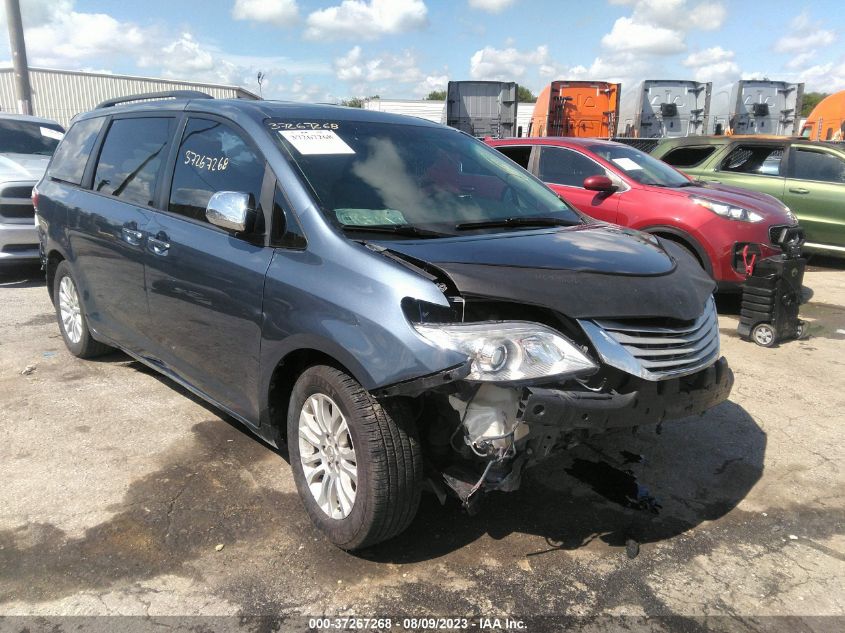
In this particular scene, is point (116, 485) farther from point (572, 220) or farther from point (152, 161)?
point (572, 220)

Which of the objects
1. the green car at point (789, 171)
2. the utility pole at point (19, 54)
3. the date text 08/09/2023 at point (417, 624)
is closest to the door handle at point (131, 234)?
the date text 08/09/2023 at point (417, 624)

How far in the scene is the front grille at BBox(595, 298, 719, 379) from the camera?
2.53 meters

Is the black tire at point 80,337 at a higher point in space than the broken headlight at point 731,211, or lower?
lower

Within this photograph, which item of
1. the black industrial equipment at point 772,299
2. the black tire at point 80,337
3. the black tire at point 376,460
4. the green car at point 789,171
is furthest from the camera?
the green car at point 789,171

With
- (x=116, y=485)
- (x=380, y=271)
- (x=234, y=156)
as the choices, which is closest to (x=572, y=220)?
(x=380, y=271)

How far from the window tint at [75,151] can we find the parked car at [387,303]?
0.98 metres

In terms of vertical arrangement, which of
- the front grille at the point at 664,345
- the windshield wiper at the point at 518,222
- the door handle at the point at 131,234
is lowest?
the front grille at the point at 664,345

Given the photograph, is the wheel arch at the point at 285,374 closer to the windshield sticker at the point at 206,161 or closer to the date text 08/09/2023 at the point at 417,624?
the date text 08/09/2023 at the point at 417,624

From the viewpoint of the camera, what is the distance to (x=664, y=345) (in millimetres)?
2654

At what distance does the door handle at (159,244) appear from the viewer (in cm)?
353

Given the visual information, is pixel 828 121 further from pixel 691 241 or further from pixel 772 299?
pixel 772 299

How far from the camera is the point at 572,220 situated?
3602 mm

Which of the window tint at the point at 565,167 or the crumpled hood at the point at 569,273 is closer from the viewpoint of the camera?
the crumpled hood at the point at 569,273

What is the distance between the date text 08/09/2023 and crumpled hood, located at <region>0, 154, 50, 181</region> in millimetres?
7552
